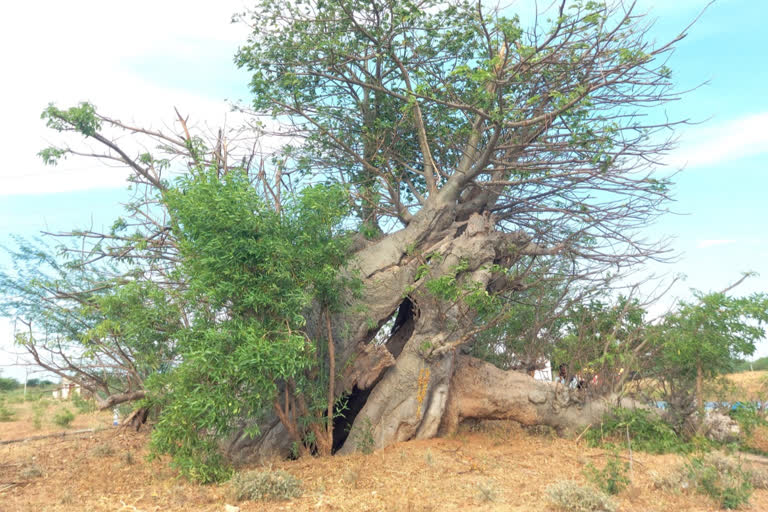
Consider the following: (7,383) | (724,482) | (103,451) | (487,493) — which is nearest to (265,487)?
(487,493)

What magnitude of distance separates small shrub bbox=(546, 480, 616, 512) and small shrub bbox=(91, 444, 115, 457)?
6718 millimetres

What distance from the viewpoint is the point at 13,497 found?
22.5 feet

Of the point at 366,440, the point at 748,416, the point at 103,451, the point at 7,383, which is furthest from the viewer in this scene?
the point at 7,383

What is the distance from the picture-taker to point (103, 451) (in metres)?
8.95

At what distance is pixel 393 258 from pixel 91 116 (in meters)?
5.04

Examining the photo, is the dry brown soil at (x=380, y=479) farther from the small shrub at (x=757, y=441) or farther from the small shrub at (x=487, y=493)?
the small shrub at (x=757, y=441)

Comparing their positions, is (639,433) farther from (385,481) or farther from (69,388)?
(69,388)

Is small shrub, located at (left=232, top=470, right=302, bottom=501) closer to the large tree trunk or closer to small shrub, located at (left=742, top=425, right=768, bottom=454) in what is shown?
the large tree trunk

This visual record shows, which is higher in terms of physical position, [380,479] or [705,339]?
[705,339]

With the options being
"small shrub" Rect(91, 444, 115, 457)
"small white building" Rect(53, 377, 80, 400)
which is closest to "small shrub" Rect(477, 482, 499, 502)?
"small shrub" Rect(91, 444, 115, 457)

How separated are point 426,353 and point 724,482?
390 cm

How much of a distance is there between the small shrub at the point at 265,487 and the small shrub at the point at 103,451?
3762 millimetres

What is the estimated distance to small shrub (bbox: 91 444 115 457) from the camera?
8875 millimetres

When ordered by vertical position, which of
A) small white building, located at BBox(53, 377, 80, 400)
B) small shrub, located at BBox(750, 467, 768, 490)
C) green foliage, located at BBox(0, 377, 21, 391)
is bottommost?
green foliage, located at BBox(0, 377, 21, 391)
